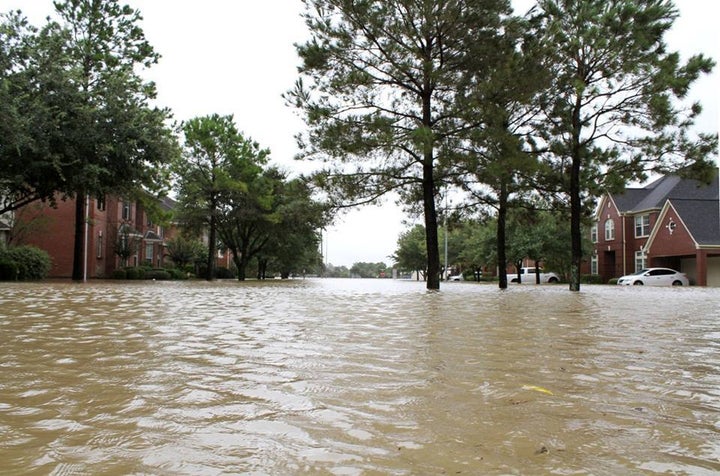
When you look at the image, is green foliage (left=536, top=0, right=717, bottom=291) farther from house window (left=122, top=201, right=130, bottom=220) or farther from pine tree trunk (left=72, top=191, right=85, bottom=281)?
house window (left=122, top=201, right=130, bottom=220)

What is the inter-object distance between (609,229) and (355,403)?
177 ft

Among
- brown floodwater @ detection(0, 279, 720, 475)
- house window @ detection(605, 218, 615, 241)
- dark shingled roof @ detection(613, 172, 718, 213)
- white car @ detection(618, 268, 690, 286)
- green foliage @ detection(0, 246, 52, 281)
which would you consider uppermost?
dark shingled roof @ detection(613, 172, 718, 213)

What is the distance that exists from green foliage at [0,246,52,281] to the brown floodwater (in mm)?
22768

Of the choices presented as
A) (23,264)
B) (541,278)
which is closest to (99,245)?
(23,264)

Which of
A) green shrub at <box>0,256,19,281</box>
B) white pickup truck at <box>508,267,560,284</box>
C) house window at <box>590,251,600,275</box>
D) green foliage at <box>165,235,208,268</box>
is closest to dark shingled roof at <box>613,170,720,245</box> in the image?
house window at <box>590,251,600,275</box>

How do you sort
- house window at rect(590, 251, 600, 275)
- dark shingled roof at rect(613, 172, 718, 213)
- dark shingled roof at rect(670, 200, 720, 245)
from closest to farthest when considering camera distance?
dark shingled roof at rect(670, 200, 720, 245)
dark shingled roof at rect(613, 172, 718, 213)
house window at rect(590, 251, 600, 275)

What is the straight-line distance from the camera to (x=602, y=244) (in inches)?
2101

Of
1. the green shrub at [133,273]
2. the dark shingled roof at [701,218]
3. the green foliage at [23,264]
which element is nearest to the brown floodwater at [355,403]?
the green foliage at [23,264]

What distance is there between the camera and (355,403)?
11.4ft

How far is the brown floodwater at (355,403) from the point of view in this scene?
8.23 feet

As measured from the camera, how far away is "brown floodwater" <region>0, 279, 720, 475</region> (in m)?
2.51

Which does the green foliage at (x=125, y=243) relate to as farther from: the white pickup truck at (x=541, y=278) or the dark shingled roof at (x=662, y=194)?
the dark shingled roof at (x=662, y=194)

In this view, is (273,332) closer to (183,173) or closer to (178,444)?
(178,444)

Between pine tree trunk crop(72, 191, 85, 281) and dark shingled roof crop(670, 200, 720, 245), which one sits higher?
dark shingled roof crop(670, 200, 720, 245)
